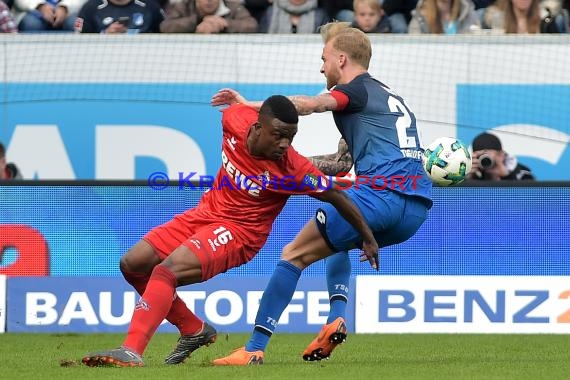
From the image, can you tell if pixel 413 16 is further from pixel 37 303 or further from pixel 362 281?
pixel 37 303

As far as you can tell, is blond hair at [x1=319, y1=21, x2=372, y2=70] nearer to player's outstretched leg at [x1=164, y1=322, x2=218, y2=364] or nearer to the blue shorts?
the blue shorts

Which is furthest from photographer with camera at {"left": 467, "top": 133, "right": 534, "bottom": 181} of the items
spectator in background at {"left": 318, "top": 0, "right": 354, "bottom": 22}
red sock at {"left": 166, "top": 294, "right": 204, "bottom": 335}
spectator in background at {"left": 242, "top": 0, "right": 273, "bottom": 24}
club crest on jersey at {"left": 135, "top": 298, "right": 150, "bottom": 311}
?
club crest on jersey at {"left": 135, "top": 298, "right": 150, "bottom": 311}

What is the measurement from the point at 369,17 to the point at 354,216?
6310mm

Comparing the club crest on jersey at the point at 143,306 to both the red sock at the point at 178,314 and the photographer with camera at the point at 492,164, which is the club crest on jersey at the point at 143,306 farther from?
the photographer with camera at the point at 492,164

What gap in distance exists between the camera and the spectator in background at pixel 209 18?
13117 mm

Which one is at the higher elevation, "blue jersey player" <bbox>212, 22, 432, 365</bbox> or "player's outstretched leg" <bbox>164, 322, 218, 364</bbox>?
"blue jersey player" <bbox>212, 22, 432, 365</bbox>

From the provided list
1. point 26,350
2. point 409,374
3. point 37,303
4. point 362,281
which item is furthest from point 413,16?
point 409,374

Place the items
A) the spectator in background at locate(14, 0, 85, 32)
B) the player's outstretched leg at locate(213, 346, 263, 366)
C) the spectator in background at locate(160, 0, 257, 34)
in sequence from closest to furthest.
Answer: the player's outstretched leg at locate(213, 346, 263, 366) < the spectator in background at locate(160, 0, 257, 34) < the spectator in background at locate(14, 0, 85, 32)

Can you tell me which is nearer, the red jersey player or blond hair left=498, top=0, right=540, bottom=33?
the red jersey player

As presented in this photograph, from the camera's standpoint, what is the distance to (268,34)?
12672 millimetres

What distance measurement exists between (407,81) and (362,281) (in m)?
2.84

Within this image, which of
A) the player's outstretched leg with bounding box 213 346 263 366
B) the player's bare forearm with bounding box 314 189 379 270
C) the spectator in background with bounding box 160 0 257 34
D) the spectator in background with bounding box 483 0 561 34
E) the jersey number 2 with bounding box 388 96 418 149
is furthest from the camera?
the spectator in background with bounding box 160 0 257 34

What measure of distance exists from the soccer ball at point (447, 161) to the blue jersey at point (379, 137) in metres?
1.16

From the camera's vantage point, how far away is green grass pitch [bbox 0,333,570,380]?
21.7ft
